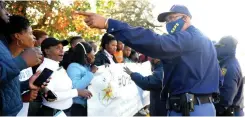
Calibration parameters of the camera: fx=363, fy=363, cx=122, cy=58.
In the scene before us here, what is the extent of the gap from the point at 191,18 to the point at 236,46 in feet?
6.79

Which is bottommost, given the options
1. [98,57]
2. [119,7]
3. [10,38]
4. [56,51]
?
[119,7]

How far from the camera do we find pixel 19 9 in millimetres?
14148

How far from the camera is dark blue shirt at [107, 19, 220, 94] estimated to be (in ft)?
10.6

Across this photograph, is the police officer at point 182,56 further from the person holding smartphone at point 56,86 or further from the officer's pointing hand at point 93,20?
the person holding smartphone at point 56,86

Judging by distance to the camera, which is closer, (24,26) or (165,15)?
(24,26)

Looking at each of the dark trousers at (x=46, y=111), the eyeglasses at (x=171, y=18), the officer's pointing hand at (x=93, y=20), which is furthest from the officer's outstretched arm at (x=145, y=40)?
the dark trousers at (x=46, y=111)

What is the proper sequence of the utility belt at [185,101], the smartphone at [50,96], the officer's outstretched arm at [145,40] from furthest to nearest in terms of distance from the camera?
1. the smartphone at [50,96]
2. the utility belt at [185,101]
3. the officer's outstretched arm at [145,40]

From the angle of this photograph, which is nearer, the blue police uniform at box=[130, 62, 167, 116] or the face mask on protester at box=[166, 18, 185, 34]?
the face mask on protester at box=[166, 18, 185, 34]

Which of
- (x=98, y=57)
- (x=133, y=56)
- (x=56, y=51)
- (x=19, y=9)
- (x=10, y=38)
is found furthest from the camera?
(x=19, y=9)

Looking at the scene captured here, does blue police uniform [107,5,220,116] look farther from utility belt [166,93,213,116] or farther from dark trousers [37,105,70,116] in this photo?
dark trousers [37,105,70,116]

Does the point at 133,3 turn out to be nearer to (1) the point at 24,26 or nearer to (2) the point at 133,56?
(2) the point at 133,56


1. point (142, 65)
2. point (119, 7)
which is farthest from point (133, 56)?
point (119, 7)

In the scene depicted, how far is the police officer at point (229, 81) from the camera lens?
A: 17.9 ft

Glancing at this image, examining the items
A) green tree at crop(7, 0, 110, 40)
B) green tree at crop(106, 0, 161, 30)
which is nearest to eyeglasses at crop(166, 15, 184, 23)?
green tree at crop(7, 0, 110, 40)
